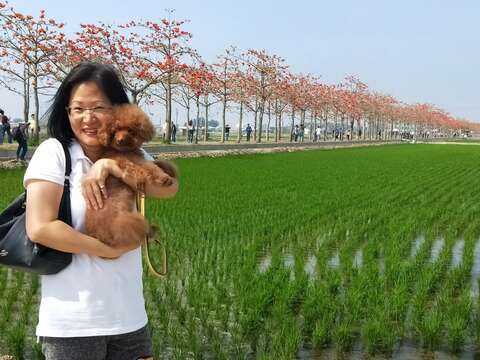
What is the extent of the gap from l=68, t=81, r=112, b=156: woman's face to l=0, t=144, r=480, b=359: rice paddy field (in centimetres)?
203

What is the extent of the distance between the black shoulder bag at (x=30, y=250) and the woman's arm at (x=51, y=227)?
23 mm

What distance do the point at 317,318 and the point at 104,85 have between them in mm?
2948

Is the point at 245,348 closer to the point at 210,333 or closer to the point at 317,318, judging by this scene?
the point at 210,333

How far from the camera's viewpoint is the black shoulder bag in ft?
5.74

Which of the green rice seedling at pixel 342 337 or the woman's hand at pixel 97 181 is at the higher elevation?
the woman's hand at pixel 97 181

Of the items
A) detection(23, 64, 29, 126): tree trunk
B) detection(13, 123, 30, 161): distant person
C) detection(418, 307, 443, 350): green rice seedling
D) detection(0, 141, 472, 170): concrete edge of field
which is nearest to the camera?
detection(418, 307, 443, 350): green rice seedling

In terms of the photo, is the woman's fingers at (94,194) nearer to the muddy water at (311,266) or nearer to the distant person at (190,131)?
the muddy water at (311,266)

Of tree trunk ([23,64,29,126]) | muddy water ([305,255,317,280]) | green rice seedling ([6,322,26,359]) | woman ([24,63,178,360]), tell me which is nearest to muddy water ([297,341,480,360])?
green rice seedling ([6,322,26,359])

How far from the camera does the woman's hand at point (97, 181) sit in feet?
5.61

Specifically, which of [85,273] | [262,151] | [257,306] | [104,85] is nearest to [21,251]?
[85,273]

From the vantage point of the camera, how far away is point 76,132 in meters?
1.91

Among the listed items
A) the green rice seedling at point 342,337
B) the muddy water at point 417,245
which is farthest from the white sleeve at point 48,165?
the muddy water at point 417,245

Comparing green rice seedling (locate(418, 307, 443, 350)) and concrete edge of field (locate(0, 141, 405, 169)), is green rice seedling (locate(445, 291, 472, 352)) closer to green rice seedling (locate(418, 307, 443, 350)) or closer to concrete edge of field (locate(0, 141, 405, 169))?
green rice seedling (locate(418, 307, 443, 350))

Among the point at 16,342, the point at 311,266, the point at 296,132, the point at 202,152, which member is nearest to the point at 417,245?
the point at 311,266
